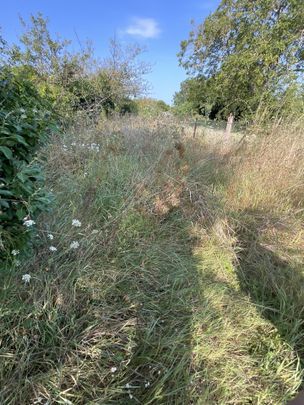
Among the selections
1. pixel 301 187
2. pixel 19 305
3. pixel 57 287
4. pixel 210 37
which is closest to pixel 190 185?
pixel 301 187

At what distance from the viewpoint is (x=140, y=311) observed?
1.31 metres

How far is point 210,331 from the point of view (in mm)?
1328

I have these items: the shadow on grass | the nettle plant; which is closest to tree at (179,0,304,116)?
the shadow on grass

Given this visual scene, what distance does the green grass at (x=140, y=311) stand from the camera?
101cm

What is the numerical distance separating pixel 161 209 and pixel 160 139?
1796 mm

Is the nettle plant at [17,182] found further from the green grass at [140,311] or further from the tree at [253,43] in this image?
the tree at [253,43]

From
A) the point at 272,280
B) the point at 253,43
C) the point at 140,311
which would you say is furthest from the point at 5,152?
the point at 253,43

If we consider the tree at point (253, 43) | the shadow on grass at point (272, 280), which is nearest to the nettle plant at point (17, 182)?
the shadow on grass at point (272, 280)

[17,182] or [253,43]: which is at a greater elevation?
[253,43]

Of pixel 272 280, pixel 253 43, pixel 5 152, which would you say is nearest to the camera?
pixel 5 152

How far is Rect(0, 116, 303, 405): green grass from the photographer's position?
101cm

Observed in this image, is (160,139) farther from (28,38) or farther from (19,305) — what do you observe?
(28,38)

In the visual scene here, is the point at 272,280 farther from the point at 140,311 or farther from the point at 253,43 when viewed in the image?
the point at 253,43

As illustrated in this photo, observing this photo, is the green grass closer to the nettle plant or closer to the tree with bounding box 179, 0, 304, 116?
the nettle plant
